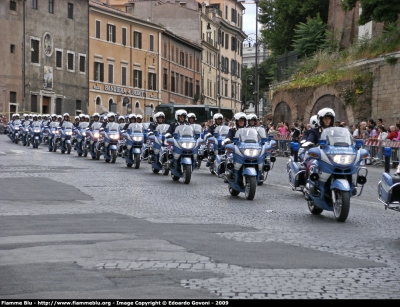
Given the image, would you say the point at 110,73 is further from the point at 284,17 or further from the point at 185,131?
the point at 185,131

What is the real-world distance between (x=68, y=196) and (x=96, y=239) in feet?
24.7

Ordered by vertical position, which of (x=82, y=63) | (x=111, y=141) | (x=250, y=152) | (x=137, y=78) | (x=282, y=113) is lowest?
(x=111, y=141)

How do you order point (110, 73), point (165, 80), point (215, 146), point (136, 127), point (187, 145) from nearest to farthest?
point (187, 145)
point (215, 146)
point (136, 127)
point (110, 73)
point (165, 80)

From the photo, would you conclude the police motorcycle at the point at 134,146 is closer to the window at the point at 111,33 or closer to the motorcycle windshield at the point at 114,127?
the motorcycle windshield at the point at 114,127

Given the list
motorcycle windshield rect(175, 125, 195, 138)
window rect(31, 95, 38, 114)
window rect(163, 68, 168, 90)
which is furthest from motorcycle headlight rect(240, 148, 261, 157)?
window rect(163, 68, 168, 90)

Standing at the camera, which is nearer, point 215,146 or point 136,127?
point 215,146

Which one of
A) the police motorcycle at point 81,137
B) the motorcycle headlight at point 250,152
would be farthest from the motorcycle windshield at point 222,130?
the police motorcycle at point 81,137

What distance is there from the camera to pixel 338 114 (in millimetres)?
44531

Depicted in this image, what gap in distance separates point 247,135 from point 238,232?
6.91 metres

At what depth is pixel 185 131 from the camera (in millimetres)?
24297

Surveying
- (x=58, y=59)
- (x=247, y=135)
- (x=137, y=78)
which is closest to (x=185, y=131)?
(x=247, y=135)

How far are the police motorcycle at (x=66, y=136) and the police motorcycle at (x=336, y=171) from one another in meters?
28.2

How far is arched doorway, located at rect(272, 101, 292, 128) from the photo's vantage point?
171 ft

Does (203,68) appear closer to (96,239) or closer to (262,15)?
(262,15)
